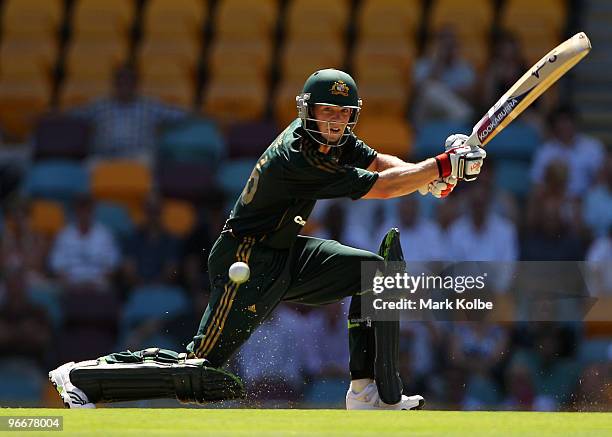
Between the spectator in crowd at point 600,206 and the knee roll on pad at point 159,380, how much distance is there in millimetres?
4887

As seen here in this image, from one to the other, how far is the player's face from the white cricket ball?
2.75 feet

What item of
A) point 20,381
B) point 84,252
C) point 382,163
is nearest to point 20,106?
point 84,252

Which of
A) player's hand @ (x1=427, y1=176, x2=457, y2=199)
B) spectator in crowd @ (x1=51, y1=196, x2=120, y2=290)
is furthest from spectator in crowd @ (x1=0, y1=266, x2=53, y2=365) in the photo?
player's hand @ (x1=427, y1=176, x2=457, y2=199)

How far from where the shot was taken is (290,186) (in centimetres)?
723

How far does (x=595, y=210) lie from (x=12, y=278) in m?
4.94

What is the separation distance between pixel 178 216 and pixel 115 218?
1.95 ft

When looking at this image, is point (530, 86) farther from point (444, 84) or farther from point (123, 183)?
point (123, 183)

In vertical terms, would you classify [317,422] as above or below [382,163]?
below

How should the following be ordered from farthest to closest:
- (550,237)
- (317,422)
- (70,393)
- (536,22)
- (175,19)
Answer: (175,19) → (536,22) → (550,237) → (70,393) → (317,422)

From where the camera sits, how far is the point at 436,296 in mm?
9492

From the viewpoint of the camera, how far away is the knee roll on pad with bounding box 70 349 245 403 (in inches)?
283

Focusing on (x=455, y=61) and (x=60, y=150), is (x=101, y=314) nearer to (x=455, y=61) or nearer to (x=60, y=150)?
(x=60, y=150)

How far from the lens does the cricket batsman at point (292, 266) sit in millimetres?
7188

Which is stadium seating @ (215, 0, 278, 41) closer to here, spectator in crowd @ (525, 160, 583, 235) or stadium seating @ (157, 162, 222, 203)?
stadium seating @ (157, 162, 222, 203)
